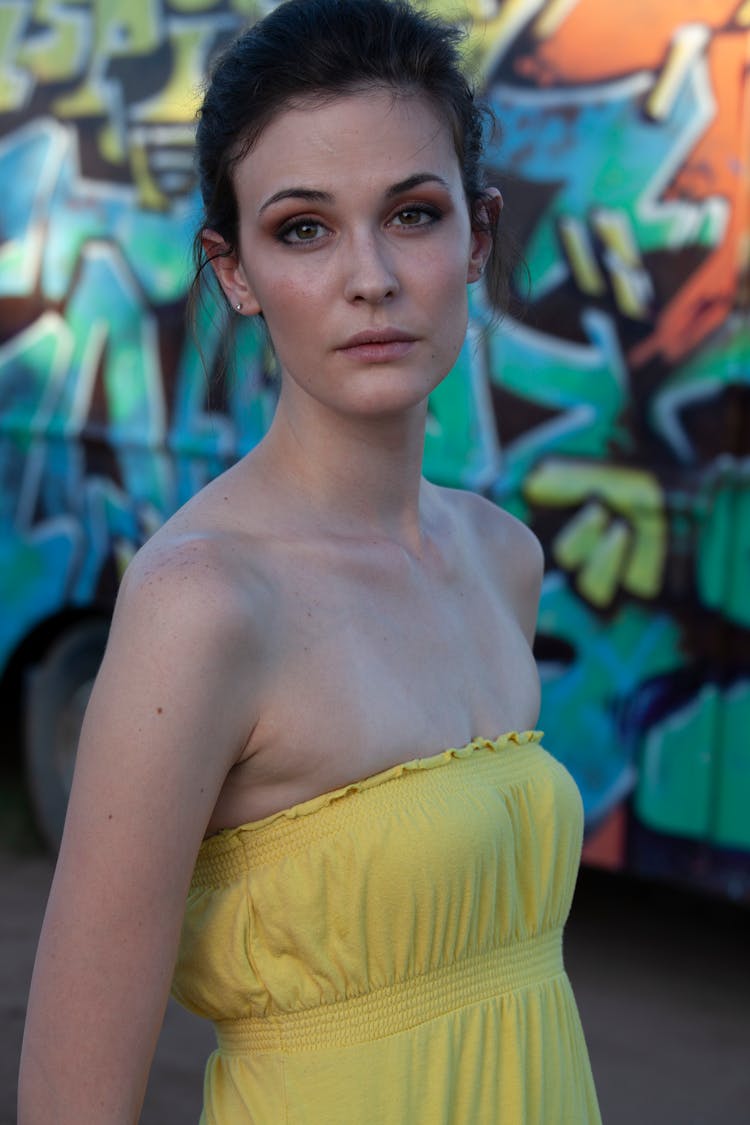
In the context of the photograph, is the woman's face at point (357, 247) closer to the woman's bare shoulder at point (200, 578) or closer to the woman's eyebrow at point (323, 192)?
the woman's eyebrow at point (323, 192)

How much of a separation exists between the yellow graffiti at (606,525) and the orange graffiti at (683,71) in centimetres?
A: 32

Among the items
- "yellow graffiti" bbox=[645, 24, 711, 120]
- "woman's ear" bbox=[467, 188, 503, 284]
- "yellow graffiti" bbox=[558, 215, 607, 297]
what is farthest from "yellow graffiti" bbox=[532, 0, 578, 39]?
"woman's ear" bbox=[467, 188, 503, 284]

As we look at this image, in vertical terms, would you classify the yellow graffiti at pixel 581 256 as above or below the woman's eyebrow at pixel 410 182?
below

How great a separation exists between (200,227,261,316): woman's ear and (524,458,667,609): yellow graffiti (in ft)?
6.96

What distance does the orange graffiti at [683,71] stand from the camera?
136 inches

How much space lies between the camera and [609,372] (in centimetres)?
373

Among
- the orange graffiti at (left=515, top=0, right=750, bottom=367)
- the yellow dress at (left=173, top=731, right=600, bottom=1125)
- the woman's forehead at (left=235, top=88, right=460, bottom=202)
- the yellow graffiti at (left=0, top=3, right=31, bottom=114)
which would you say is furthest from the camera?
the yellow graffiti at (left=0, top=3, right=31, bottom=114)

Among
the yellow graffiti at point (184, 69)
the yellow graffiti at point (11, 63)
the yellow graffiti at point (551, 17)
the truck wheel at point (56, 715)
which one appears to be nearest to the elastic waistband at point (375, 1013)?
the yellow graffiti at point (551, 17)

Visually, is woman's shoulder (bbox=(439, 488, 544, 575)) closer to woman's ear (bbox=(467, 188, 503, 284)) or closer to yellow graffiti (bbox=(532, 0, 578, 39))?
woman's ear (bbox=(467, 188, 503, 284))

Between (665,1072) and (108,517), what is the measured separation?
92.2 inches

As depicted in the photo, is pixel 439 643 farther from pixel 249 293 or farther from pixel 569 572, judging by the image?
pixel 569 572

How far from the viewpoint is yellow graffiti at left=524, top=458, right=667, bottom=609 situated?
3.73 metres

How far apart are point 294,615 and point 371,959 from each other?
358mm

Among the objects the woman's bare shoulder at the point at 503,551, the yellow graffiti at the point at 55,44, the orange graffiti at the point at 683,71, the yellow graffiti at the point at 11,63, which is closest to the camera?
the woman's bare shoulder at the point at 503,551
